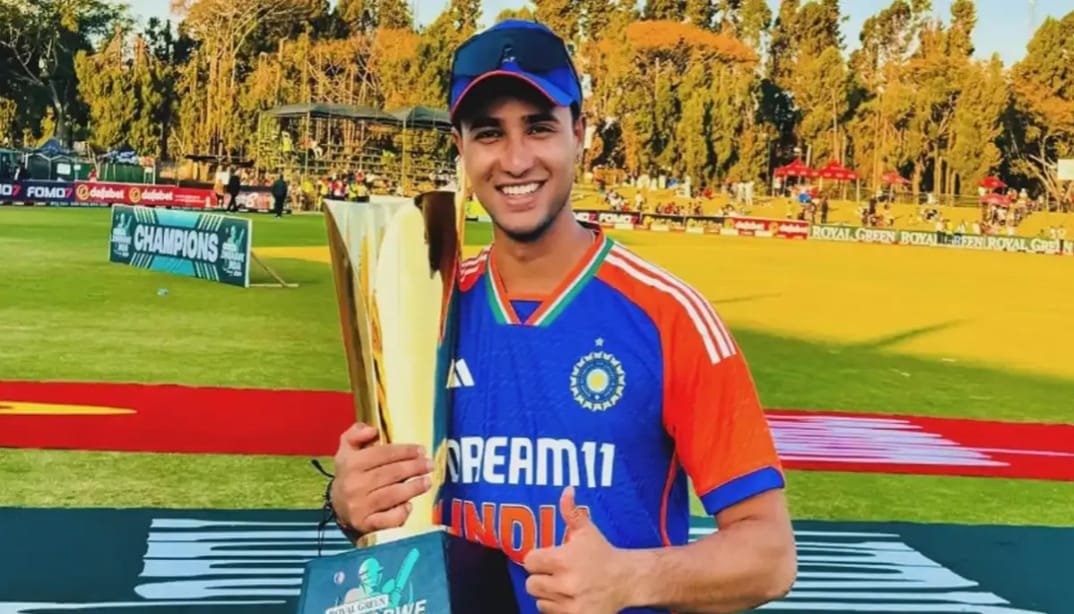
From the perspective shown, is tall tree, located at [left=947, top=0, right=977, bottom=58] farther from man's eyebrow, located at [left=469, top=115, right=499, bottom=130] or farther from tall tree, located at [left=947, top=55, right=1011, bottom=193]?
man's eyebrow, located at [left=469, top=115, right=499, bottom=130]

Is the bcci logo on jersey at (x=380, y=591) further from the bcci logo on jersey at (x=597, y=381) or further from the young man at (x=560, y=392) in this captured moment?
the bcci logo on jersey at (x=597, y=381)

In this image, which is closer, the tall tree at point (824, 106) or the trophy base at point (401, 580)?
the trophy base at point (401, 580)

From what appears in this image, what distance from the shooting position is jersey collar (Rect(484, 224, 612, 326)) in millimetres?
2076

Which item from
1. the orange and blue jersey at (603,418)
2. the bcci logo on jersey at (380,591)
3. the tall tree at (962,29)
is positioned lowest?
the bcci logo on jersey at (380,591)

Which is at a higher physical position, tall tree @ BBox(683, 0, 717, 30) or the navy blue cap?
tall tree @ BBox(683, 0, 717, 30)

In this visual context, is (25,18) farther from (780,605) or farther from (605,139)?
(780,605)

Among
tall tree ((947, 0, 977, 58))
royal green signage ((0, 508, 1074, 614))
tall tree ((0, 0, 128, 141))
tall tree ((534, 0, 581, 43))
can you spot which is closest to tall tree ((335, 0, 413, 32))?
tall tree ((534, 0, 581, 43))

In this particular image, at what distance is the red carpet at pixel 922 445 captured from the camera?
8859 mm

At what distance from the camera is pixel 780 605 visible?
5684mm

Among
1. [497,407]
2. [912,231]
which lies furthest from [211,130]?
[497,407]

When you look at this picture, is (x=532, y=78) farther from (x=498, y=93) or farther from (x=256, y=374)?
(x=256, y=374)

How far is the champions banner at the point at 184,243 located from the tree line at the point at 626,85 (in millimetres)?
38131

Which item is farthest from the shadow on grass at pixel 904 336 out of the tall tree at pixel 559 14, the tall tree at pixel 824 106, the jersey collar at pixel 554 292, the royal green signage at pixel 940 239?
the tall tree at pixel 559 14

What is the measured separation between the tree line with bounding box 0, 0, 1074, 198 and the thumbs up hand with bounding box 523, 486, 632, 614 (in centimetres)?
5950
